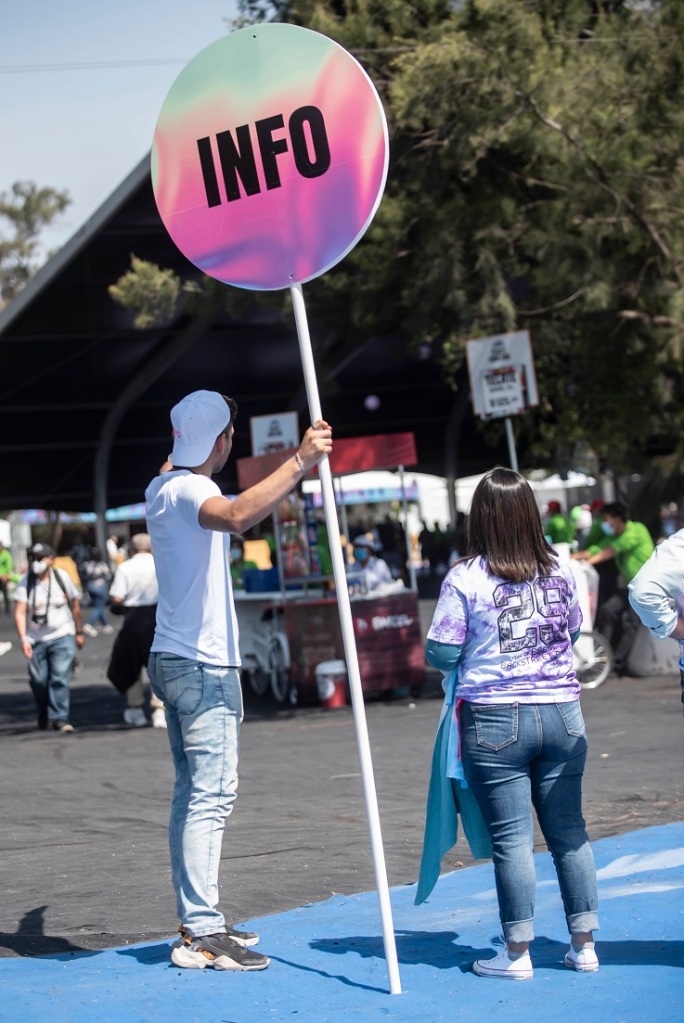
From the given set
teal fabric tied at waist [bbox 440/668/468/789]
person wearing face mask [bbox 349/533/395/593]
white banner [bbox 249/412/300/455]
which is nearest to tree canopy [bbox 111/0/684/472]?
white banner [bbox 249/412/300/455]

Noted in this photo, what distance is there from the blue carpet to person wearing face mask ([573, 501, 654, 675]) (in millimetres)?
8537

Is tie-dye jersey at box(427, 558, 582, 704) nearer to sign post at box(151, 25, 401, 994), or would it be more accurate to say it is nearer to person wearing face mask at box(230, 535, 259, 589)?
sign post at box(151, 25, 401, 994)

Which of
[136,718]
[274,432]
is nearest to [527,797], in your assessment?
[136,718]

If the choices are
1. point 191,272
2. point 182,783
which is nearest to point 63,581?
point 182,783

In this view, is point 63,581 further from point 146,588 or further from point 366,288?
point 366,288

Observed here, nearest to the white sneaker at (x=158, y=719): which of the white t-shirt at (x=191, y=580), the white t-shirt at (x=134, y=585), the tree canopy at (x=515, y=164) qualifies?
the white t-shirt at (x=134, y=585)

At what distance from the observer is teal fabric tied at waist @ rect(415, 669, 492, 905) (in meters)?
4.77

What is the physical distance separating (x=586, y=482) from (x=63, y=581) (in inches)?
1214

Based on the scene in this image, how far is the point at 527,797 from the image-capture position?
182 inches

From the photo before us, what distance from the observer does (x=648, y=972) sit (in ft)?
14.9

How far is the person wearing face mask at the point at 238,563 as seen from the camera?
1645 cm

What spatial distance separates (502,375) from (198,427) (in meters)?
8.68

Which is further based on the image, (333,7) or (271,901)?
(333,7)

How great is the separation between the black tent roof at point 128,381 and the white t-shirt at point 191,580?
17.7 metres
